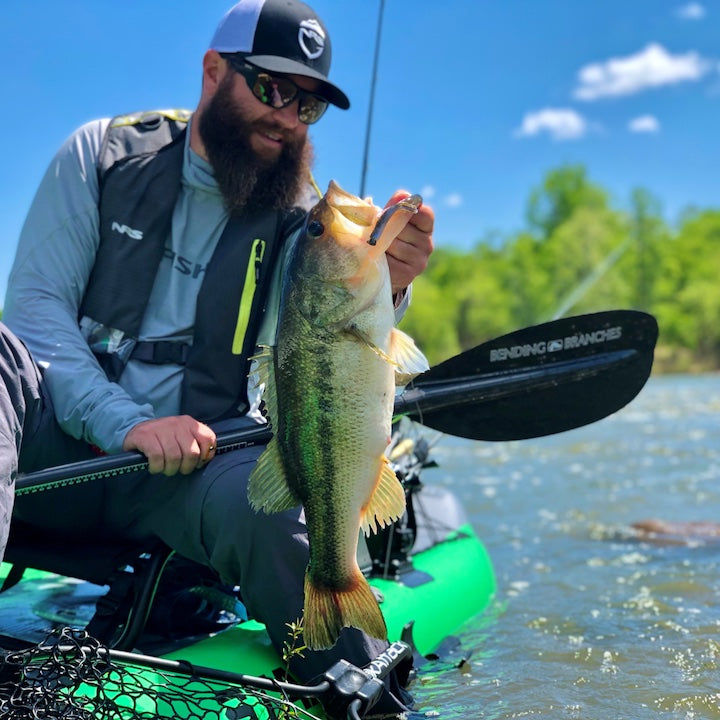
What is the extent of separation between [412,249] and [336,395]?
22.1 inches

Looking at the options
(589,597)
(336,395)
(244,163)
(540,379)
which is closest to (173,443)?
(336,395)

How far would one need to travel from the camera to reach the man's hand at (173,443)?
276cm

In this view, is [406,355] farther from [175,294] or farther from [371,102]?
[371,102]

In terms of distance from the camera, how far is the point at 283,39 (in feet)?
11.6

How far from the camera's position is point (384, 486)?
2.43 m

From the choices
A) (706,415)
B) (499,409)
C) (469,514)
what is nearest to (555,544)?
(469,514)

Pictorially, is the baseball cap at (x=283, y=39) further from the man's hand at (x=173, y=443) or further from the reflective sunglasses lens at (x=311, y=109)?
the man's hand at (x=173, y=443)

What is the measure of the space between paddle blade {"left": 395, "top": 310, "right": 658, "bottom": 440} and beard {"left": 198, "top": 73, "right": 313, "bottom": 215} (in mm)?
906

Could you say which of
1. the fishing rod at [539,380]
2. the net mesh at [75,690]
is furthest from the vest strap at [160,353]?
the net mesh at [75,690]

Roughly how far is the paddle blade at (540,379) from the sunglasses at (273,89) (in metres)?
1.15

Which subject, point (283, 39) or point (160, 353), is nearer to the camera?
point (160, 353)

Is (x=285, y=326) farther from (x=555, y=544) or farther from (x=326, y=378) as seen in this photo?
(x=555, y=544)

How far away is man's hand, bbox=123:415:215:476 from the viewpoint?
276cm

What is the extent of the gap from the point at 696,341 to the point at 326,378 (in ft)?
184
